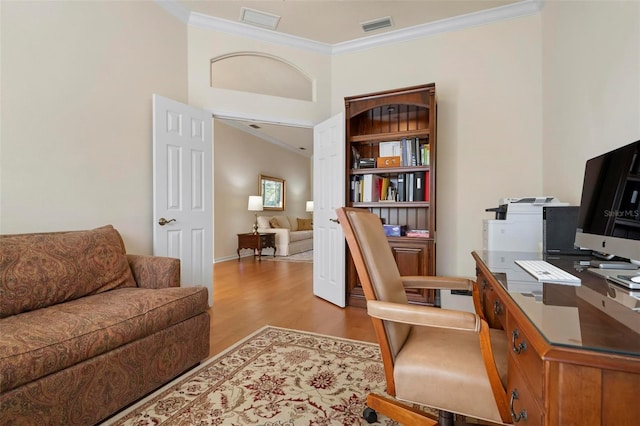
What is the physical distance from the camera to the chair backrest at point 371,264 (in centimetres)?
119

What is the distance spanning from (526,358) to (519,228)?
1.64 metres

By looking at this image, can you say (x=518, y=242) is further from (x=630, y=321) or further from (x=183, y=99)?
(x=183, y=99)

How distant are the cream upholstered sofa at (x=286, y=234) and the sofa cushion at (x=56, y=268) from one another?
492 cm

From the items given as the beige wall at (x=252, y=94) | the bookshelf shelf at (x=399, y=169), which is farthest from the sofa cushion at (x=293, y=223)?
the bookshelf shelf at (x=399, y=169)

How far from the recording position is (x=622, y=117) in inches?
68.0

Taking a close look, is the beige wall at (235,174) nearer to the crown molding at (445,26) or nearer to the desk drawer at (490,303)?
the crown molding at (445,26)

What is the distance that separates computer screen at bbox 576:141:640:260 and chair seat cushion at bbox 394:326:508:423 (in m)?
0.57

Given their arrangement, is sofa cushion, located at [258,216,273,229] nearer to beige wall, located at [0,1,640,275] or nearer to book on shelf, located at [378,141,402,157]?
beige wall, located at [0,1,640,275]

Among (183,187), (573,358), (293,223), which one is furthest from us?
(293,223)

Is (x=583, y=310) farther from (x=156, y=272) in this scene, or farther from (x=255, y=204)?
(x=255, y=204)

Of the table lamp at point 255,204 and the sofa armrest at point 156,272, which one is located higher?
the table lamp at point 255,204

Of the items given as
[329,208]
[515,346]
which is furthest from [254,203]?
[515,346]

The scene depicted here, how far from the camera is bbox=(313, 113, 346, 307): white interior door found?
335 centimetres

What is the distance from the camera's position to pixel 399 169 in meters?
3.28
